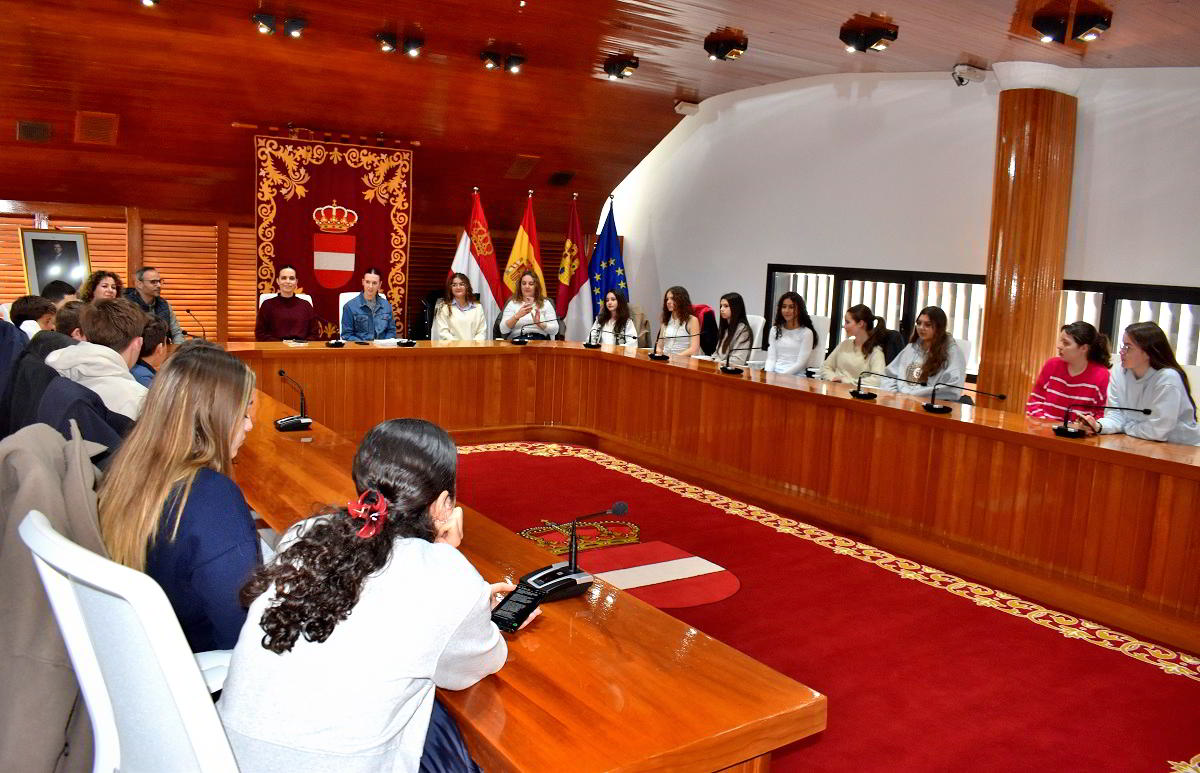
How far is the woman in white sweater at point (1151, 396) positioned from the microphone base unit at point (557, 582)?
9.31 feet

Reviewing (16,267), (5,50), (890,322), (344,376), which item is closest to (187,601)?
(344,376)

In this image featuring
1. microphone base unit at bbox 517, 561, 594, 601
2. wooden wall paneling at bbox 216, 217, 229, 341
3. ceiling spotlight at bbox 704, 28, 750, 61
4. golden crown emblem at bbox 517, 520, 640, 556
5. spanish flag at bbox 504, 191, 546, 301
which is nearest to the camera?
microphone base unit at bbox 517, 561, 594, 601

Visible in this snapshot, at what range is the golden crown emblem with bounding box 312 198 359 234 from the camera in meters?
8.08

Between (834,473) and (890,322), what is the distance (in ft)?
9.59

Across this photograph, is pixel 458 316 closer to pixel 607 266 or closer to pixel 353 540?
pixel 607 266

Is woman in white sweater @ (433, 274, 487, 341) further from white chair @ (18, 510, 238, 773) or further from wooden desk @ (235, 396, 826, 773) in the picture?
white chair @ (18, 510, 238, 773)

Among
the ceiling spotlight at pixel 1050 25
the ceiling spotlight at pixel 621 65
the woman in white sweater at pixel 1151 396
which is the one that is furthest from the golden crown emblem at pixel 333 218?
the woman in white sweater at pixel 1151 396

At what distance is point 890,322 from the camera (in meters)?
7.63

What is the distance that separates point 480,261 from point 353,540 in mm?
7721

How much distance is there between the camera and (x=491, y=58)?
6996 mm

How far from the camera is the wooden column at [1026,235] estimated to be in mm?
6184

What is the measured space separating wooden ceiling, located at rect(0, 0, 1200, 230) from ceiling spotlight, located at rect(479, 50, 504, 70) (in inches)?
2.3

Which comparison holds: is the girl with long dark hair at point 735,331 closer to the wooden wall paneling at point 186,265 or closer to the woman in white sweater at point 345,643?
the wooden wall paneling at point 186,265

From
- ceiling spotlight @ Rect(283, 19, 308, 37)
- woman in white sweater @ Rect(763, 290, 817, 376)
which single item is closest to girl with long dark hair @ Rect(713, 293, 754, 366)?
woman in white sweater @ Rect(763, 290, 817, 376)
